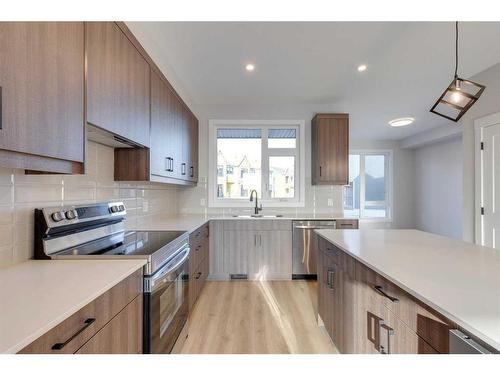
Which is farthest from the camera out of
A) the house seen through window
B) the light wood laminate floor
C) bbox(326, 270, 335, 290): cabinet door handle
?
the house seen through window

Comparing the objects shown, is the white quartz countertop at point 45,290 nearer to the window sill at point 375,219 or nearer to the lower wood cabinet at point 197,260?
the lower wood cabinet at point 197,260

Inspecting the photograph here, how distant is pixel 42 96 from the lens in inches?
35.2

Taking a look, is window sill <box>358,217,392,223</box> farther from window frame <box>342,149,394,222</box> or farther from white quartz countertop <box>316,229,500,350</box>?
white quartz countertop <box>316,229,500,350</box>

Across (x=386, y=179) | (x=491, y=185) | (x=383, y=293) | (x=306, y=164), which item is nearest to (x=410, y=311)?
(x=383, y=293)

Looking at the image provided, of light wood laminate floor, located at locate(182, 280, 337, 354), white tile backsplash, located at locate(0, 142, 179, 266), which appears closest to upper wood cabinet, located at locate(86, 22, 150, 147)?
white tile backsplash, located at locate(0, 142, 179, 266)

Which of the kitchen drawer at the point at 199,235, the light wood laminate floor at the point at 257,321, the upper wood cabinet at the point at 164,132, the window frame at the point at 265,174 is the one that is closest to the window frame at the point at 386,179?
the window frame at the point at 265,174

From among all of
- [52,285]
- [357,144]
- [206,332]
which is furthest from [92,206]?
[357,144]

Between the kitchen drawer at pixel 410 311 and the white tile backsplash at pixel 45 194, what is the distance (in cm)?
173

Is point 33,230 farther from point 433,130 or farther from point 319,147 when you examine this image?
point 433,130

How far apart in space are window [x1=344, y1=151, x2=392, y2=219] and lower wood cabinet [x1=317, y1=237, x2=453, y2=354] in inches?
181

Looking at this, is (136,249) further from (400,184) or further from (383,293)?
(400,184)

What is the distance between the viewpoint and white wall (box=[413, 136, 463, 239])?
4.86 metres

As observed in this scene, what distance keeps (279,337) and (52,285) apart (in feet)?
5.73
